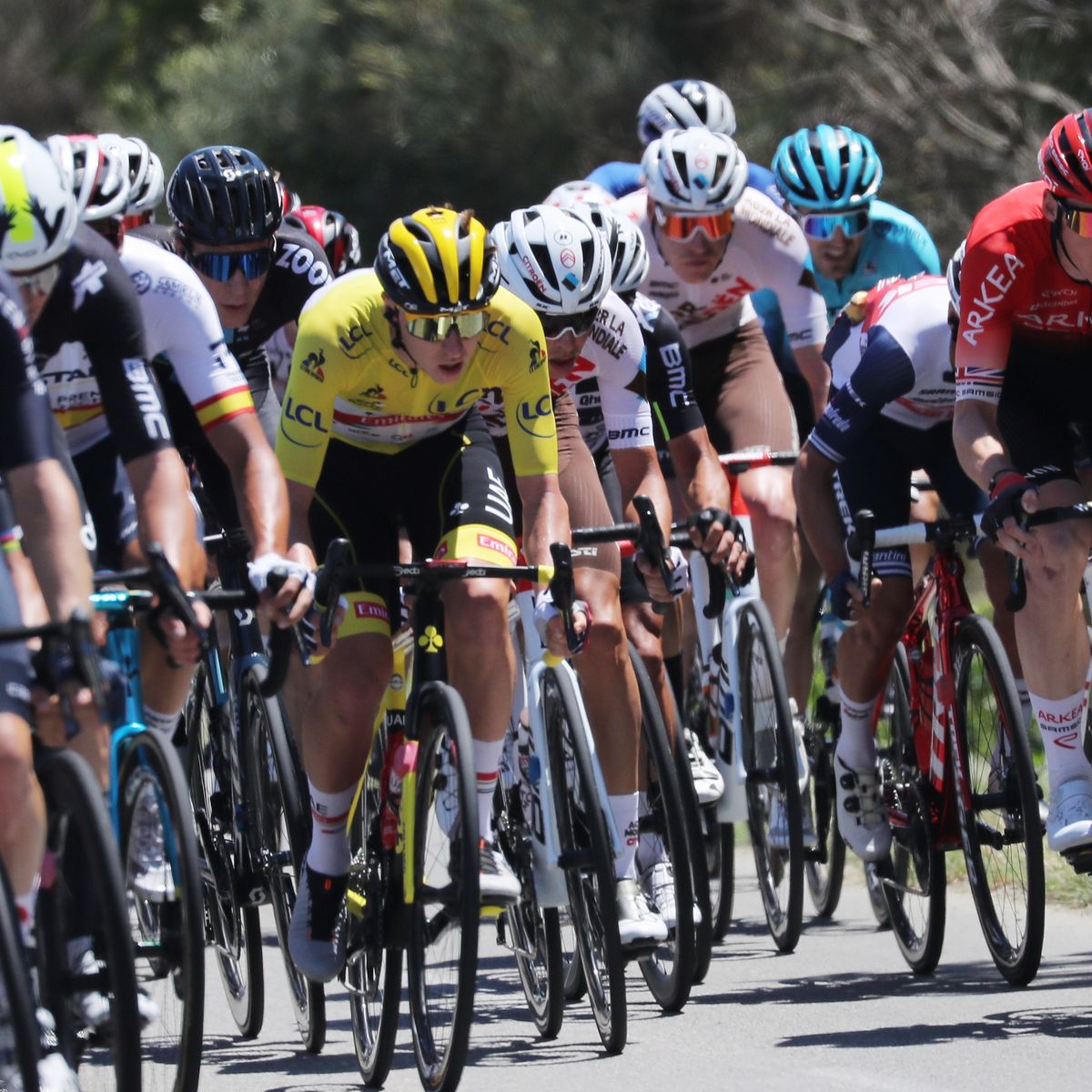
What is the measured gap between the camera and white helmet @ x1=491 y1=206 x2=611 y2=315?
6.66m

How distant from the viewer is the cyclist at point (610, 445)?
259 inches

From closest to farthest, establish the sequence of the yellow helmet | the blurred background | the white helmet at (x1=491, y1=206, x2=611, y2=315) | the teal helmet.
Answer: the yellow helmet, the white helmet at (x1=491, y1=206, x2=611, y2=315), the teal helmet, the blurred background

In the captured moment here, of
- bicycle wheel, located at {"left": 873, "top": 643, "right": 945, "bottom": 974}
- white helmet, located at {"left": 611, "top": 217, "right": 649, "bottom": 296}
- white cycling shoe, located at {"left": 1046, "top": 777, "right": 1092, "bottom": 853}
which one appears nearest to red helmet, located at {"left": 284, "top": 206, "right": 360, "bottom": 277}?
white helmet, located at {"left": 611, "top": 217, "right": 649, "bottom": 296}

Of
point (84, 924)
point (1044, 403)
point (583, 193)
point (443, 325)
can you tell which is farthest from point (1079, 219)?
point (583, 193)

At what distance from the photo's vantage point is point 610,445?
24.1 feet

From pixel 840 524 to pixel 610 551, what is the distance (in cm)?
99

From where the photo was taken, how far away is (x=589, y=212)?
7.32 m

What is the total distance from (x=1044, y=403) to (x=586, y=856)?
6.32 feet

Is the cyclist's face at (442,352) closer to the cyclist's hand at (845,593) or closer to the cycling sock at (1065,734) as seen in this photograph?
the cyclist's hand at (845,593)

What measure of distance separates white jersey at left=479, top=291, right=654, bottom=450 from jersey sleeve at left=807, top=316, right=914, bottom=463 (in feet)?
1.94

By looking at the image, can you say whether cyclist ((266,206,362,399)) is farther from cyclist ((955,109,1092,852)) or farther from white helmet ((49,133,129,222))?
cyclist ((955,109,1092,852))

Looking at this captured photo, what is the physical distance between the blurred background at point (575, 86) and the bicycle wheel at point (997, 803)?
1037cm

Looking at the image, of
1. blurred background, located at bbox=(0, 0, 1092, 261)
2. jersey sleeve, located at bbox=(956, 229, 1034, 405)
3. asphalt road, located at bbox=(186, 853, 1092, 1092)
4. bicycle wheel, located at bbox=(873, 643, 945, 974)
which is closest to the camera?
asphalt road, located at bbox=(186, 853, 1092, 1092)

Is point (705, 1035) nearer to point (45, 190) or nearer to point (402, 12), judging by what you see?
point (45, 190)
